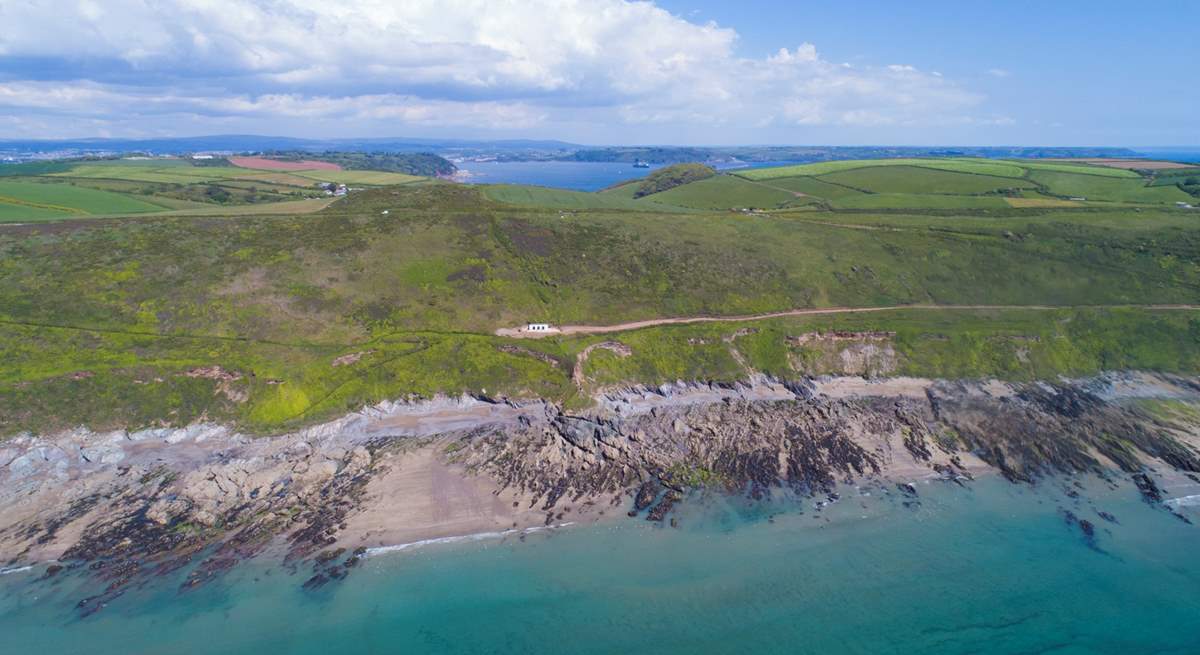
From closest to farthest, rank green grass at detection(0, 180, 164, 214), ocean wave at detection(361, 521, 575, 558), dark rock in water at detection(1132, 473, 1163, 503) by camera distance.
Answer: ocean wave at detection(361, 521, 575, 558) → dark rock in water at detection(1132, 473, 1163, 503) → green grass at detection(0, 180, 164, 214)

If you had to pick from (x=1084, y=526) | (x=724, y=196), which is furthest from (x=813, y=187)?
(x=1084, y=526)

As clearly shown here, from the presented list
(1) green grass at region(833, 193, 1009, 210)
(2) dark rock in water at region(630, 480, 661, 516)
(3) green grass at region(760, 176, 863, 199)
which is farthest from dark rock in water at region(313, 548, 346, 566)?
(3) green grass at region(760, 176, 863, 199)

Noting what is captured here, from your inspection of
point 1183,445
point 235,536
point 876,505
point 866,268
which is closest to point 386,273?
point 235,536

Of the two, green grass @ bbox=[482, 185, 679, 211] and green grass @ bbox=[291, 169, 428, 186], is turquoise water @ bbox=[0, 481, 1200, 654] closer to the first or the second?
green grass @ bbox=[482, 185, 679, 211]

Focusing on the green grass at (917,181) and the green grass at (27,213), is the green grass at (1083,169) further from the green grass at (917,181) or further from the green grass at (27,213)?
the green grass at (27,213)

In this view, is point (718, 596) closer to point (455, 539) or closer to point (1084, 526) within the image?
point (455, 539)

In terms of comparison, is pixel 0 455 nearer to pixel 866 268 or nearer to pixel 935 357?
pixel 935 357
